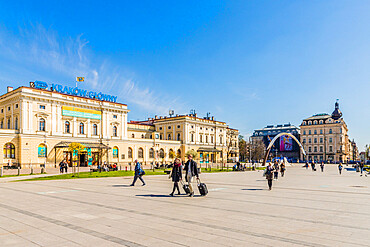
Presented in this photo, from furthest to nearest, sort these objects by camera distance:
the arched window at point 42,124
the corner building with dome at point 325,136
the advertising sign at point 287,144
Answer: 1. the advertising sign at point 287,144
2. the corner building with dome at point 325,136
3. the arched window at point 42,124

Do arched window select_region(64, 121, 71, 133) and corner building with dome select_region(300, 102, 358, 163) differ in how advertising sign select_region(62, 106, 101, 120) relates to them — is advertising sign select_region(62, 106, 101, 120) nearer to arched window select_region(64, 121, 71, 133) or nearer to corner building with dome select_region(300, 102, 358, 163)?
arched window select_region(64, 121, 71, 133)

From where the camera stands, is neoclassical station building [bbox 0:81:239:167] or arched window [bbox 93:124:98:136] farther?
arched window [bbox 93:124:98:136]

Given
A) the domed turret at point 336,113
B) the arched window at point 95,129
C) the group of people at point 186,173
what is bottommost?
the group of people at point 186,173

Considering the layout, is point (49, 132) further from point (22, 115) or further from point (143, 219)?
point (143, 219)

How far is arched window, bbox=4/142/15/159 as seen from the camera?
47.4m

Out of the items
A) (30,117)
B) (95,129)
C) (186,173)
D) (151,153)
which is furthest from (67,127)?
(186,173)

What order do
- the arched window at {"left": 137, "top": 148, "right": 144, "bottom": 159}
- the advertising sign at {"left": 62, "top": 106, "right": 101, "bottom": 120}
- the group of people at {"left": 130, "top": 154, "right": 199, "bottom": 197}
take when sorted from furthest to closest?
the arched window at {"left": 137, "top": 148, "right": 144, "bottom": 159} < the advertising sign at {"left": 62, "top": 106, "right": 101, "bottom": 120} < the group of people at {"left": 130, "top": 154, "right": 199, "bottom": 197}

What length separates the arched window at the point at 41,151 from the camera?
50925mm

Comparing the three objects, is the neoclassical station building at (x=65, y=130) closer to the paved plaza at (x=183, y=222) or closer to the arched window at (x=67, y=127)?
the arched window at (x=67, y=127)

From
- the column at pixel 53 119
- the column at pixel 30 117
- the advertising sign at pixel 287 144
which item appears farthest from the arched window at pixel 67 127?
the advertising sign at pixel 287 144

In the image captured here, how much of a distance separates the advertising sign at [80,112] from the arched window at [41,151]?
7.19 meters

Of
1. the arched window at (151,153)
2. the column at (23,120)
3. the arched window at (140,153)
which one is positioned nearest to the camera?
the column at (23,120)

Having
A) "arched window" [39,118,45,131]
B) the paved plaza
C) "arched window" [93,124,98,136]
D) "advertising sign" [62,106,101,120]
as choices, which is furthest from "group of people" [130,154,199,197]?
"arched window" [93,124,98,136]

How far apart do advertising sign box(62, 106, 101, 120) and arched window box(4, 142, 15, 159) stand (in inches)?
418
